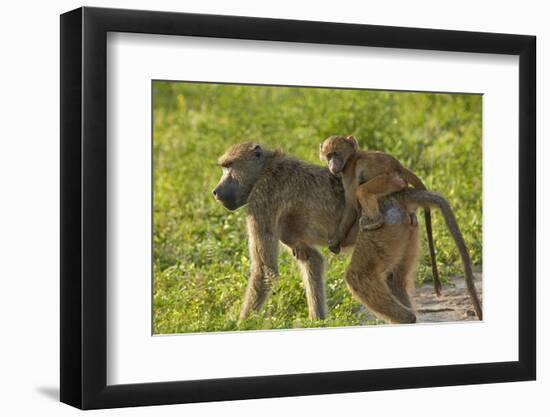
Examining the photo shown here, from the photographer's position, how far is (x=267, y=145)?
7402 millimetres

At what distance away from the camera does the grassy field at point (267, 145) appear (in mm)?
6988

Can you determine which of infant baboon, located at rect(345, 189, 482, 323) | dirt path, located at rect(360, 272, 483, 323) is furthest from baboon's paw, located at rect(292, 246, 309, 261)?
dirt path, located at rect(360, 272, 483, 323)

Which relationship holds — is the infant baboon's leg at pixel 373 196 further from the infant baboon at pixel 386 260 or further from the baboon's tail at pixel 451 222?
the baboon's tail at pixel 451 222

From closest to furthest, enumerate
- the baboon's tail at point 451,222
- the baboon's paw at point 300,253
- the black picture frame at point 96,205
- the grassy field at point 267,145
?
the black picture frame at point 96,205 → the baboon's tail at point 451,222 → the grassy field at point 267,145 → the baboon's paw at point 300,253

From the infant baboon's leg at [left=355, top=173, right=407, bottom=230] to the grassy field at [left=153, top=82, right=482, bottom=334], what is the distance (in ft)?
1.30

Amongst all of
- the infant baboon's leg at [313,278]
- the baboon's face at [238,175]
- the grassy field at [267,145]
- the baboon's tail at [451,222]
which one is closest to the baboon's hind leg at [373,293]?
the grassy field at [267,145]

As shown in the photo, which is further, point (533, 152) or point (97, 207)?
point (533, 152)

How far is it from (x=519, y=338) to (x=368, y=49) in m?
1.97

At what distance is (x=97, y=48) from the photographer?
5.97m

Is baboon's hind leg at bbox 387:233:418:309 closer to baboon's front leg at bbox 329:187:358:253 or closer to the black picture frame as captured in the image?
baboon's front leg at bbox 329:187:358:253

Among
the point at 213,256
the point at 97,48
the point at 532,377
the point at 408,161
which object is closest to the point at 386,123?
the point at 408,161

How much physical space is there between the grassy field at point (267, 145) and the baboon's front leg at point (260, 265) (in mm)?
75

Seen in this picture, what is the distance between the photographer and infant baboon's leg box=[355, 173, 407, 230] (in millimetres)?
6891

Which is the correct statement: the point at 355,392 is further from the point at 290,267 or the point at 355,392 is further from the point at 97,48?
the point at 97,48
